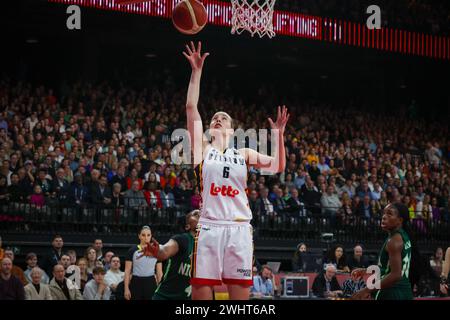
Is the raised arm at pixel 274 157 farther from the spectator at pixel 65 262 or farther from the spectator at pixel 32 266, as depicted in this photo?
the spectator at pixel 65 262

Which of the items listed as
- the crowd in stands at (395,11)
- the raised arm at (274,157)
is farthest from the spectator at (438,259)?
the raised arm at (274,157)

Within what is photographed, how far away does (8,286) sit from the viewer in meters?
Result: 11.0

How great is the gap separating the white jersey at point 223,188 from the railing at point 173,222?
9.19 metres

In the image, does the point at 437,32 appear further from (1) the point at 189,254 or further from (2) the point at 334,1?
(1) the point at 189,254

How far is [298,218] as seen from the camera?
60.9 ft

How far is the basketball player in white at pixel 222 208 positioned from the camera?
699cm

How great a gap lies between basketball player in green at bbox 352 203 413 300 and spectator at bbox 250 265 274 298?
247 inches

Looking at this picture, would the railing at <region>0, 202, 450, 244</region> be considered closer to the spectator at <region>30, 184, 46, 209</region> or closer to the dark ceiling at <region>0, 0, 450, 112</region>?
the spectator at <region>30, 184, 46, 209</region>

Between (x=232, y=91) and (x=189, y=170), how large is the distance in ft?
32.3

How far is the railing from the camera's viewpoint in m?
15.8

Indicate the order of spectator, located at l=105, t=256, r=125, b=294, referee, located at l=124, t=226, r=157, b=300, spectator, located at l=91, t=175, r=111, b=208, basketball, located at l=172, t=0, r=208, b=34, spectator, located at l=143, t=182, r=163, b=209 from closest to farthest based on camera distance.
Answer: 1. basketball, located at l=172, t=0, r=208, b=34
2. referee, located at l=124, t=226, r=157, b=300
3. spectator, located at l=105, t=256, r=125, b=294
4. spectator, located at l=91, t=175, r=111, b=208
5. spectator, located at l=143, t=182, r=163, b=209

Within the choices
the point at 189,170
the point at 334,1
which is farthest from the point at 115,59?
the point at 189,170

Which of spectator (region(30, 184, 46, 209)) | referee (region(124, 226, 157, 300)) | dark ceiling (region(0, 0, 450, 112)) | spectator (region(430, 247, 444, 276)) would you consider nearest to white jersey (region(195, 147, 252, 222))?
referee (region(124, 226, 157, 300))
